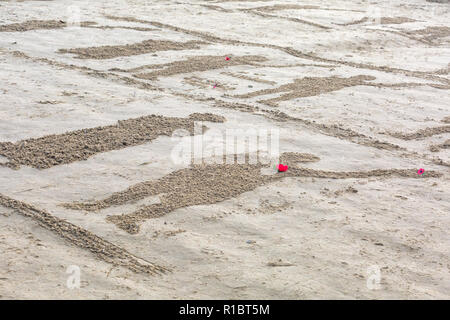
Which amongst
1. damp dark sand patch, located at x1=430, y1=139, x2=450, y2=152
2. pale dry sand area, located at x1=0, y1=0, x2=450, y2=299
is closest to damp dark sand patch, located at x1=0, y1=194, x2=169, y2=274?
pale dry sand area, located at x1=0, y1=0, x2=450, y2=299

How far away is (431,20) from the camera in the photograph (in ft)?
37.0

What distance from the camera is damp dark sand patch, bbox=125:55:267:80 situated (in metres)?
6.73

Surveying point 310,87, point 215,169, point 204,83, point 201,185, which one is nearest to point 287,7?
point 310,87

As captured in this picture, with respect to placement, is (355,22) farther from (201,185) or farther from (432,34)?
(201,185)

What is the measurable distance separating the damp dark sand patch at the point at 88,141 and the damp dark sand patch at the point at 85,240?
Answer: 25.9 inches

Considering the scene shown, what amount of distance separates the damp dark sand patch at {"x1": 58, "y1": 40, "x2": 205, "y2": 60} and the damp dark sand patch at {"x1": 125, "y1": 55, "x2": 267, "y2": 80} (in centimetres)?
58

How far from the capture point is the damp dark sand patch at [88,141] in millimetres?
4332

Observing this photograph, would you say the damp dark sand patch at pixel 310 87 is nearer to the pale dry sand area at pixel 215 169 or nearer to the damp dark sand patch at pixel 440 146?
the pale dry sand area at pixel 215 169

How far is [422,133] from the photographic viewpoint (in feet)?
17.6

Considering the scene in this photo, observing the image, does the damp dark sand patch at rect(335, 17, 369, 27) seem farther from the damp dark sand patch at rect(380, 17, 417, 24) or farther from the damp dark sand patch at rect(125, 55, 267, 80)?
the damp dark sand patch at rect(125, 55, 267, 80)

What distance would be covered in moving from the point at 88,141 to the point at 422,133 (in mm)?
2819

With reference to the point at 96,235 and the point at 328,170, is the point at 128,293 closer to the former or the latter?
the point at 96,235

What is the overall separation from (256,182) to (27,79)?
123 inches

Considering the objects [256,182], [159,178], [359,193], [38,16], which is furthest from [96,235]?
[38,16]
